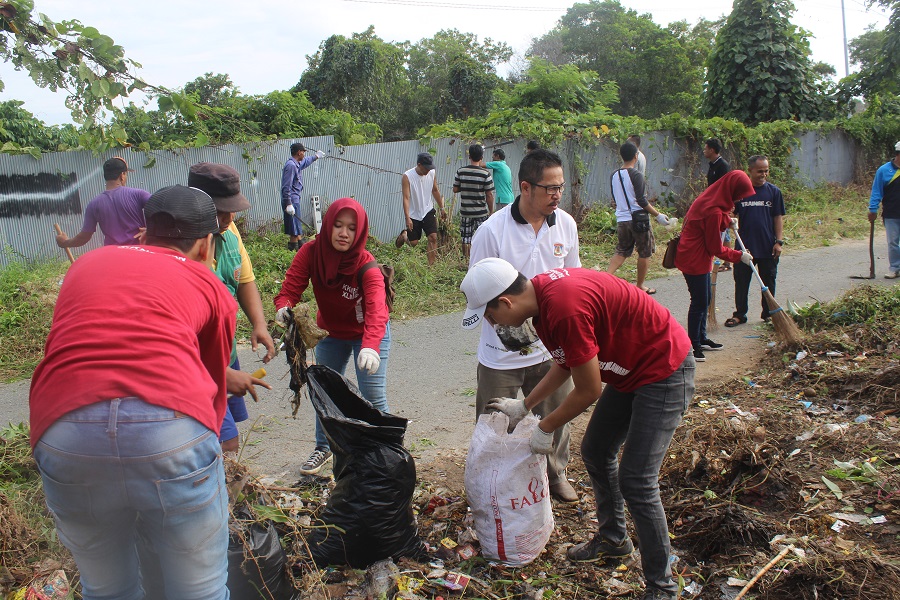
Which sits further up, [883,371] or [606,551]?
[883,371]

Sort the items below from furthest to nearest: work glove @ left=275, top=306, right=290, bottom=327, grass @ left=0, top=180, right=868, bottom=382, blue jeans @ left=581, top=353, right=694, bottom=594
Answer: grass @ left=0, top=180, right=868, bottom=382 < work glove @ left=275, top=306, right=290, bottom=327 < blue jeans @ left=581, top=353, right=694, bottom=594

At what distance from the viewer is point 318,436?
14.1ft

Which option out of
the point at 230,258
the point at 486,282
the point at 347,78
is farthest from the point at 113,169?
the point at 347,78

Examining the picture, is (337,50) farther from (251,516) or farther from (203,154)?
(251,516)

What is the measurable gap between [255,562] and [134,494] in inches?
36.9

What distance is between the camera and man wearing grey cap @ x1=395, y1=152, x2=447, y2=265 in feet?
32.7

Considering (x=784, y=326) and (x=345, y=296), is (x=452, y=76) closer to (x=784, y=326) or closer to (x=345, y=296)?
(x=784, y=326)

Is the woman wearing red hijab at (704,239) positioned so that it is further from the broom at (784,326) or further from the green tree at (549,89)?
the green tree at (549,89)

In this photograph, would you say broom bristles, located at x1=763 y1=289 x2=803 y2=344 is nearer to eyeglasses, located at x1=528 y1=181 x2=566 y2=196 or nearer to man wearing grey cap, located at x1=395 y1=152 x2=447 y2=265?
eyeglasses, located at x1=528 y1=181 x2=566 y2=196

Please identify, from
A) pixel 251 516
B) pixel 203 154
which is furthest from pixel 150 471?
pixel 203 154

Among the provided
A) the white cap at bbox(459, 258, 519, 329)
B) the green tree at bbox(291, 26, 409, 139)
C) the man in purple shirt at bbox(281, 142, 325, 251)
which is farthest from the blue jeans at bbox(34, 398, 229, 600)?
the green tree at bbox(291, 26, 409, 139)

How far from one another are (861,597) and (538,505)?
131 cm

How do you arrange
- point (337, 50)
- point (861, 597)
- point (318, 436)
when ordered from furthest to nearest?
point (337, 50) < point (318, 436) < point (861, 597)

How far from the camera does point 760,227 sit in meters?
7.16
